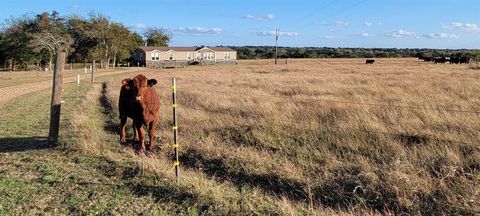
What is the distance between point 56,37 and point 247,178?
250ft

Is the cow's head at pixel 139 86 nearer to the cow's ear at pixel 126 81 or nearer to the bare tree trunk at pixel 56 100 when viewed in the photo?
the cow's ear at pixel 126 81

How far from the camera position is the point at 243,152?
8336 mm

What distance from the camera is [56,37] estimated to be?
76.3m

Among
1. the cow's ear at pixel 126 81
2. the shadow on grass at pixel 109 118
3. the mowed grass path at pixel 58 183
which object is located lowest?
the mowed grass path at pixel 58 183

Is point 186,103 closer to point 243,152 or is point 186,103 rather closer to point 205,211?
point 243,152

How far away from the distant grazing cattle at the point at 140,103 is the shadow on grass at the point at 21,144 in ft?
5.78

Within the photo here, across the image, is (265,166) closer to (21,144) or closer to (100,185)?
(100,185)

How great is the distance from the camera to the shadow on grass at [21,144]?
359 inches

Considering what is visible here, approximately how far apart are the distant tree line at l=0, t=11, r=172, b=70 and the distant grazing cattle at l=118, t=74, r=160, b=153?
6691 cm

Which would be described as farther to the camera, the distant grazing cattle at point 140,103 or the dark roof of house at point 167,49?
the dark roof of house at point 167,49

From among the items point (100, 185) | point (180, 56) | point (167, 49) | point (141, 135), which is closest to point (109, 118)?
point (141, 135)

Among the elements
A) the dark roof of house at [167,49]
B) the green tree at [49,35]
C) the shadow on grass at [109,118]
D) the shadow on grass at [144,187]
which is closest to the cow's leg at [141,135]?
the shadow on grass at [144,187]

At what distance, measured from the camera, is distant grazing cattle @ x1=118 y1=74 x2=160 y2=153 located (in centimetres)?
834

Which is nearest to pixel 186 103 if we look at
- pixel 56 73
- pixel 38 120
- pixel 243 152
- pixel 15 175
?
pixel 38 120
